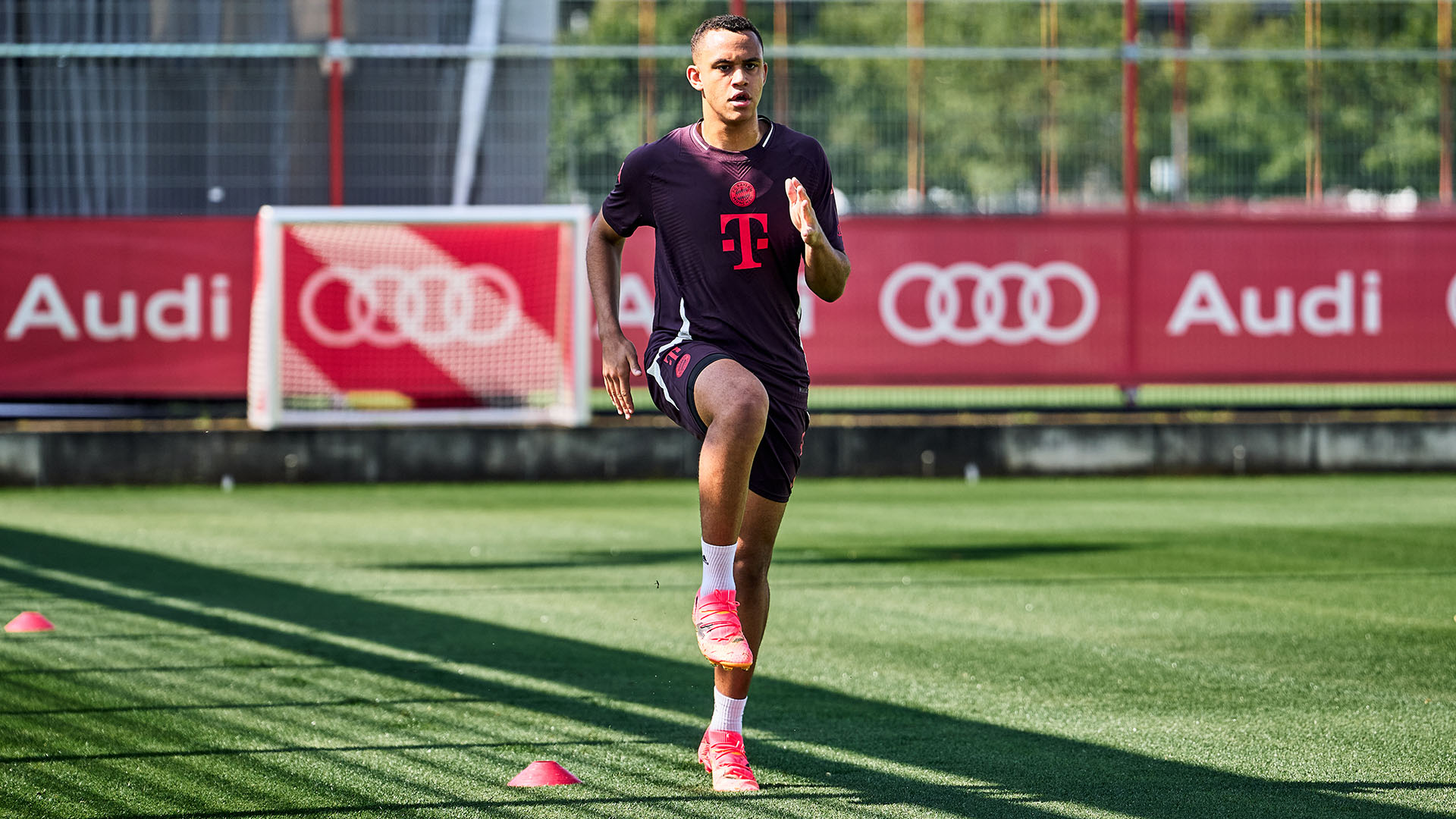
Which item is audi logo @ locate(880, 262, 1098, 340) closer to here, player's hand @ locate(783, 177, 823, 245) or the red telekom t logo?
the red telekom t logo

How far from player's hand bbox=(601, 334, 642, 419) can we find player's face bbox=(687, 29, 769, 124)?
0.65 meters

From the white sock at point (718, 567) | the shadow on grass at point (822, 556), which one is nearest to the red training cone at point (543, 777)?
the white sock at point (718, 567)

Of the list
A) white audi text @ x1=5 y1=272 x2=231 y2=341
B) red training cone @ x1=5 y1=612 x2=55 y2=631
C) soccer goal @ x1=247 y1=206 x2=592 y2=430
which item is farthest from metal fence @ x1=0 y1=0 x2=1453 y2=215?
red training cone @ x1=5 y1=612 x2=55 y2=631

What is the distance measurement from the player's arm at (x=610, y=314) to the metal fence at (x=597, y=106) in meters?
9.37

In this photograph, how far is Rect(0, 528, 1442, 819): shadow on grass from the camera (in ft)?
14.1

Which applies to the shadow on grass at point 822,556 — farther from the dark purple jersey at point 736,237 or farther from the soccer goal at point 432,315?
the dark purple jersey at point 736,237

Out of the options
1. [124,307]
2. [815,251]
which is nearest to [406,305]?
[124,307]

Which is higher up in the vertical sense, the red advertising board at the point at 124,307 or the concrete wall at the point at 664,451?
the red advertising board at the point at 124,307

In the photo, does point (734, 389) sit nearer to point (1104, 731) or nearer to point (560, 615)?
point (1104, 731)

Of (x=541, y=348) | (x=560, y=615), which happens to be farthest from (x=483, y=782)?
(x=541, y=348)

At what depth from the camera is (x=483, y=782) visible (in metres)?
4.50

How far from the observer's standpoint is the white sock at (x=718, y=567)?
4359 mm

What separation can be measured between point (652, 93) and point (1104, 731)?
10117 mm

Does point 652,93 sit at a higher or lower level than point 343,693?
higher
